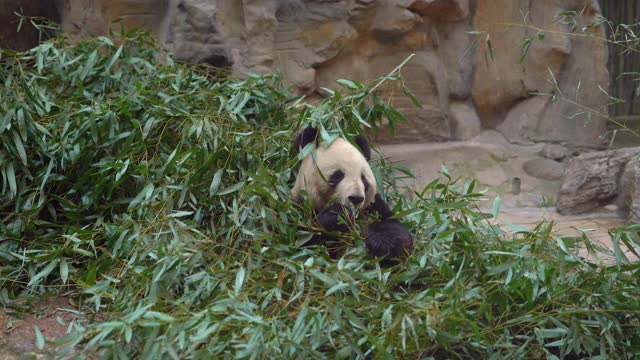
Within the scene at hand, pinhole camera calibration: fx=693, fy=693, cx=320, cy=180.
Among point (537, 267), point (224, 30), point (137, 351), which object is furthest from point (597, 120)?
point (137, 351)

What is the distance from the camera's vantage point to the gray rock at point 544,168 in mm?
6195

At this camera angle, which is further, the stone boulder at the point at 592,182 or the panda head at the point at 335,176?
the stone boulder at the point at 592,182

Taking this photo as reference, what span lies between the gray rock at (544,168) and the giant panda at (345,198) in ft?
12.1

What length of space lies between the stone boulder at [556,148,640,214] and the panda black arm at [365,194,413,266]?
323cm

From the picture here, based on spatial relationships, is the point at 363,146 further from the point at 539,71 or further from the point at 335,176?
the point at 539,71

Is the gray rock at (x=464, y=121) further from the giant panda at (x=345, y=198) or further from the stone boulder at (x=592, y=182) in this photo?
the giant panda at (x=345, y=198)

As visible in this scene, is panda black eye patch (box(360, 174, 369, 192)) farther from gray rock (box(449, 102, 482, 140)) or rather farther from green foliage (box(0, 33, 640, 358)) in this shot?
gray rock (box(449, 102, 482, 140))

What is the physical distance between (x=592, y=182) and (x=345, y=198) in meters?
3.55

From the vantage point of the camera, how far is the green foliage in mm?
2346

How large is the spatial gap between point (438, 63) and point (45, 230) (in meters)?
4.11

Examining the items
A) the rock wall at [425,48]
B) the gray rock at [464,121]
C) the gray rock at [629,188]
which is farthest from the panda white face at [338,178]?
the gray rock at [464,121]

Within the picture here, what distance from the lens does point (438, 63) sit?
6.30 metres

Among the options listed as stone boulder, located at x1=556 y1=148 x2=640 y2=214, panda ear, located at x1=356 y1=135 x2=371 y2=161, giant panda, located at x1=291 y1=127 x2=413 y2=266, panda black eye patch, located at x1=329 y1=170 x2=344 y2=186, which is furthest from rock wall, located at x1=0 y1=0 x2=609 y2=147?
panda black eye patch, located at x1=329 y1=170 x2=344 y2=186

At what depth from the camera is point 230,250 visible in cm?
290
